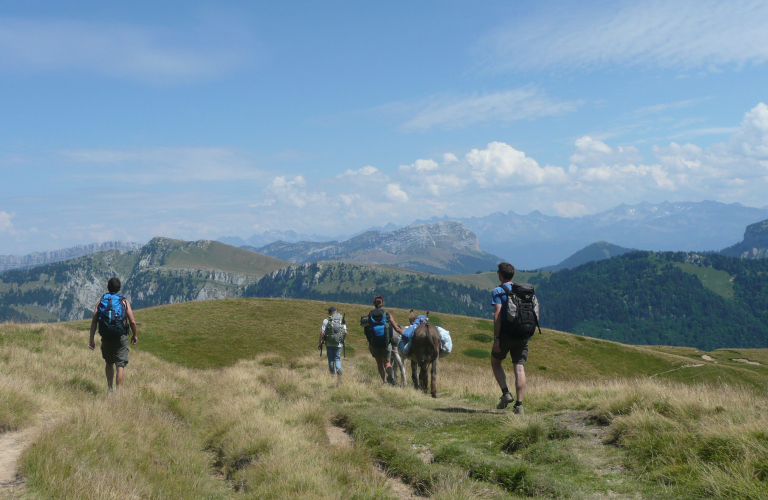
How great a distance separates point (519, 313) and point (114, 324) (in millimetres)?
9796

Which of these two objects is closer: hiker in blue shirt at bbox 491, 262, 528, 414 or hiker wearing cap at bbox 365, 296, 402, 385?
hiker in blue shirt at bbox 491, 262, 528, 414

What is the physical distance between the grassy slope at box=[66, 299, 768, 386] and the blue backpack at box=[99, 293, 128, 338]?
66.3 ft

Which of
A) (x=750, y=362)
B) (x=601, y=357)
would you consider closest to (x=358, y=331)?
(x=601, y=357)

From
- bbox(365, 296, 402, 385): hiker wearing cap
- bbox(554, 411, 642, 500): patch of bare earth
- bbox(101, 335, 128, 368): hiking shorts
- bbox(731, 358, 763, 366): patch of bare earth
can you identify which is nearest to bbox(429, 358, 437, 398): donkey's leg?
bbox(365, 296, 402, 385): hiker wearing cap

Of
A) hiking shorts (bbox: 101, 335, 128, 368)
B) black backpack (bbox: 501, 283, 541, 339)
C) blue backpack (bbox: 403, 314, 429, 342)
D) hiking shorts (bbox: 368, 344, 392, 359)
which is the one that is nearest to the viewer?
black backpack (bbox: 501, 283, 541, 339)

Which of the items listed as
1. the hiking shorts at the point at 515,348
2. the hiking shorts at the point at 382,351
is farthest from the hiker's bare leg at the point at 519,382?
the hiking shorts at the point at 382,351

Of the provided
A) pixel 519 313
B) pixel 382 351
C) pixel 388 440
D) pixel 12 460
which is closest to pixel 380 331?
pixel 382 351

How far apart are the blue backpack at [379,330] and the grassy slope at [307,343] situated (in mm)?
17700

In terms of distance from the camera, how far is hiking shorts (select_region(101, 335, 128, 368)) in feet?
36.7

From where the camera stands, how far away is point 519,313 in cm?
931

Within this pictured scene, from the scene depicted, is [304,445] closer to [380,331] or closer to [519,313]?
[519,313]

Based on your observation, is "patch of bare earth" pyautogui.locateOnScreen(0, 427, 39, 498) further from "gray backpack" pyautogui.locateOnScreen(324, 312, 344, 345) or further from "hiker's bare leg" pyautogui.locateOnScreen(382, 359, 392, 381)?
"hiker's bare leg" pyautogui.locateOnScreen(382, 359, 392, 381)

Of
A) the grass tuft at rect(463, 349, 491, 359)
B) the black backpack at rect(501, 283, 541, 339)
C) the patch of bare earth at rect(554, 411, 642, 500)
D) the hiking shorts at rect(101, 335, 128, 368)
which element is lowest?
the grass tuft at rect(463, 349, 491, 359)

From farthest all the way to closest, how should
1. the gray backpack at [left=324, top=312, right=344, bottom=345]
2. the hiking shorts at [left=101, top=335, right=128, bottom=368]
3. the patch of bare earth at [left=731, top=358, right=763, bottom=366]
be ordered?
1. the patch of bare earth at [left=731, top=358, right=763, bottom=366]
2. the gray backpack at [left=324, top=312, right=344, bottom=345]
3. the hiking shorts at [left=101, top=335, right=128, bottom=368]
